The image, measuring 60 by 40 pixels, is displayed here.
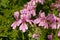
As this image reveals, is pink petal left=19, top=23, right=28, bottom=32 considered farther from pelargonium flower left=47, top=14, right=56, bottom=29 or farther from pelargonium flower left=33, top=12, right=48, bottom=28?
pelargonium flower left=47, top=14, right=56, bottom=29

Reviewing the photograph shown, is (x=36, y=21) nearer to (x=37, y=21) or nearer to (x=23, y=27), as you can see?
(x=37, y=21)

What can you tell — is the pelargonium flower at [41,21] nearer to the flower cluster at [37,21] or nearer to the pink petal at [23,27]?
the flower cluster at [37,21]

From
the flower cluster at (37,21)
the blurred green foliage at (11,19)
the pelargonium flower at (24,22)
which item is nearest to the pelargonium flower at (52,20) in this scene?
the flower cluster at (37,21)

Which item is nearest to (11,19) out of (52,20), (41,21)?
(41,21)

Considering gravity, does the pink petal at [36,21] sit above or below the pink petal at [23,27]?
above

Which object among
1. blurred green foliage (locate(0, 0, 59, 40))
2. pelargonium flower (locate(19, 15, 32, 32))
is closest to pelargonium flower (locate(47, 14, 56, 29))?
blurred green foliage (locate(0, 0, 59, 40))

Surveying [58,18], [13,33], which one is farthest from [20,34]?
[58,18]

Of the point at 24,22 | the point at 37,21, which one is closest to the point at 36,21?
the point at 37,21

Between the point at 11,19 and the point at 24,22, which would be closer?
the point at 24,22
